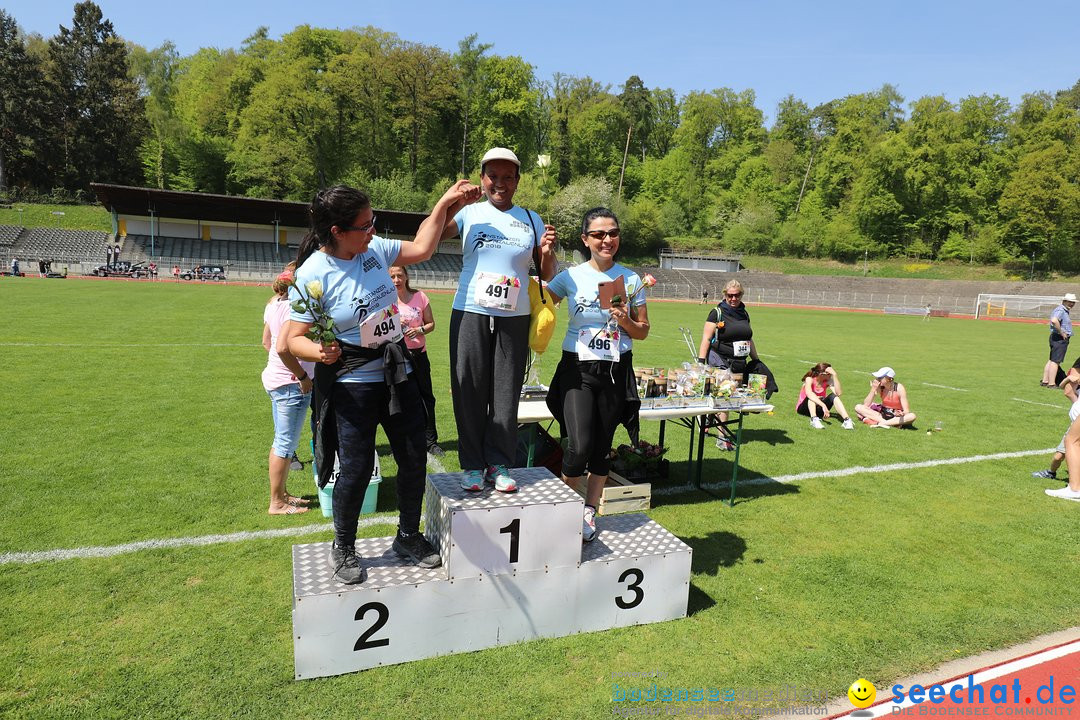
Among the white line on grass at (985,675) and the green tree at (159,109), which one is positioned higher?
the green tree at (159,109)

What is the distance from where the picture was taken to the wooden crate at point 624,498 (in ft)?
17.9

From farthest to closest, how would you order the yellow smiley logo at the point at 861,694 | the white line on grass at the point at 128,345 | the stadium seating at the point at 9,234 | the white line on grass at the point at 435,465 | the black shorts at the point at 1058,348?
the stadium seating at the point at 9,234
the black shorts at the point at 1058,348
the white line on grass at the point at 128,345
the white line on grass at the point at 435,465
the yellow smiley logo at the point at 861,694

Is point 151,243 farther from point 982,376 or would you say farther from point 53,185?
point 982,376

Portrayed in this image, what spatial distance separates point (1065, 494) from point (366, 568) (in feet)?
22.6

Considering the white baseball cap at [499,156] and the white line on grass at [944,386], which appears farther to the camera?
the white line on grass at [944,386]

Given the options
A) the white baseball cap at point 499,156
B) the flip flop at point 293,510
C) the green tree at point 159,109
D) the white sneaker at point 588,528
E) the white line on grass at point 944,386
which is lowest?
the white line on grass at point 944,386

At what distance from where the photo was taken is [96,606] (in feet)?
12.0

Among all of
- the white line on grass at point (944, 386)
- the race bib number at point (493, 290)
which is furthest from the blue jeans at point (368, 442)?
the white line on grass at point (944, 386)

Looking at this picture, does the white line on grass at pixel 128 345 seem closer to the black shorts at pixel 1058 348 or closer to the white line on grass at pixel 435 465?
the white line on grass at pixel 435 465

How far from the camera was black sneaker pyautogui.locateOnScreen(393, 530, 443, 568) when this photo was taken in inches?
138

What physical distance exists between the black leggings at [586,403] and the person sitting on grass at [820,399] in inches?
242

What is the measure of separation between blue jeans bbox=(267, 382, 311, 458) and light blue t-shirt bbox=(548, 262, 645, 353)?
226 cm

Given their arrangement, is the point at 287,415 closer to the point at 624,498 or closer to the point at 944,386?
the point at 624,498

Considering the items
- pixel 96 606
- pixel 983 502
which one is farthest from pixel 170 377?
pixel 983 502
